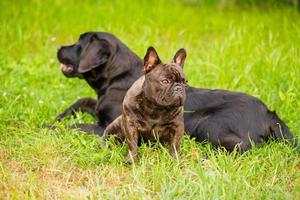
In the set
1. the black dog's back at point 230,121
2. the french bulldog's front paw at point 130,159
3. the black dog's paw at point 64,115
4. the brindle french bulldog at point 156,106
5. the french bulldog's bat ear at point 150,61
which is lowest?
the black dog's paw at point 64,115

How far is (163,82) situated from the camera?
468 centimetres

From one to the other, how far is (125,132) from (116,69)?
1048 mm

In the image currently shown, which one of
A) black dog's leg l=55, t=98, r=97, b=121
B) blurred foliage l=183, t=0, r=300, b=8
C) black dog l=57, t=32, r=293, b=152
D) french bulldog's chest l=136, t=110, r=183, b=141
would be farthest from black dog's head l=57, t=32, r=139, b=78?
blurred foliage l=183, t=0, r=300, b=8

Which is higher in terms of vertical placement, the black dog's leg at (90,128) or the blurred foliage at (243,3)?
the blurred foliage at (243,3)

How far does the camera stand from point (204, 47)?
8344 mm

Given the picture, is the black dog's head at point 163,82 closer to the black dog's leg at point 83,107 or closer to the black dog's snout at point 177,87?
the black dog's snout at point 177,87

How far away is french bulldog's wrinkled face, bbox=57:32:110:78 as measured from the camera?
5785 mm

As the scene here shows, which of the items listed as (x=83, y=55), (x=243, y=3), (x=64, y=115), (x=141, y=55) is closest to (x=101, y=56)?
(x=83, y=55)

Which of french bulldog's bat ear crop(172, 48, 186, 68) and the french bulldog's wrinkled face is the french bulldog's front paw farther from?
the french bulldog's wrinkled face

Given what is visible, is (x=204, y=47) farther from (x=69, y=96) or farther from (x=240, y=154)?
(x=240, y=154)

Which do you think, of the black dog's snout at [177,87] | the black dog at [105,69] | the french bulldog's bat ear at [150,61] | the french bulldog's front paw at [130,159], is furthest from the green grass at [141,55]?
the french bulldog's bat ear at [150,61]

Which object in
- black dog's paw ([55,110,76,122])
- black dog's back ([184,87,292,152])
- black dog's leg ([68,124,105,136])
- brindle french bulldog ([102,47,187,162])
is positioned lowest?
black dog's paw ([55,110,76,122])

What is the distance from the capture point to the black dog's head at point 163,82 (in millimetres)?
4652

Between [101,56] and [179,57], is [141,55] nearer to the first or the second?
[101,56]
